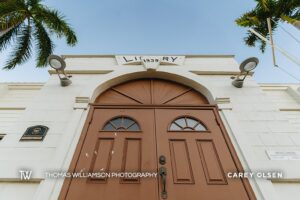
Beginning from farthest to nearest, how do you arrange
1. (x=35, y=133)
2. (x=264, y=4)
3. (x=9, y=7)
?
1. (x=264, y=4)
2. (x=9, y=7)
3. (x=35, y=133)

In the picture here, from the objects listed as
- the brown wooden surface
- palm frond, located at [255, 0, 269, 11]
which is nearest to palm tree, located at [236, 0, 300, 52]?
palm frond, located at [255, 0, 269, 11]

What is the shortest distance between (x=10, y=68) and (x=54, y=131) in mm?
5834

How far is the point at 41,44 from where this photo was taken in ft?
31.4

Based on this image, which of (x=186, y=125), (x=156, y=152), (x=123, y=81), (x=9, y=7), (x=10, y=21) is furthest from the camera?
(x=10, y=21)

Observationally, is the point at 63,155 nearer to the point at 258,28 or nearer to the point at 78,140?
the point at 78,140

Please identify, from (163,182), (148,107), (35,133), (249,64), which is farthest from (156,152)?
(249,64)

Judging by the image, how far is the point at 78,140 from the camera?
434cm

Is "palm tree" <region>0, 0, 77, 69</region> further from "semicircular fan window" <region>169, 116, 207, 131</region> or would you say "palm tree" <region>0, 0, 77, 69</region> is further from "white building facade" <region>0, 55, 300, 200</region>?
"semicircular fan window" <region>169, 116, 207, 131</region>

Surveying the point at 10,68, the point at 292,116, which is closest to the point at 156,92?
the point at 292,116

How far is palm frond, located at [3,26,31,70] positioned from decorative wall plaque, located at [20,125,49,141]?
219 inches

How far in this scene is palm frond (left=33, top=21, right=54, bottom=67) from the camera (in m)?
9.42

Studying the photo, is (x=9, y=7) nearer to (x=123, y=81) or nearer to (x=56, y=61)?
(x=56, y=61)

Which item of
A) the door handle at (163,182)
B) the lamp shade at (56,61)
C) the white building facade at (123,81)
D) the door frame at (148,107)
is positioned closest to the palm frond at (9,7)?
the white building facade at (123,81)

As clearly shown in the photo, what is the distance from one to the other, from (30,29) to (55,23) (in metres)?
1.15
